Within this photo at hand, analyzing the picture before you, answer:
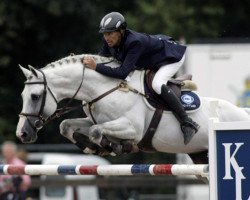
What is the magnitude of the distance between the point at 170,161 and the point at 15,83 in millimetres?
4284

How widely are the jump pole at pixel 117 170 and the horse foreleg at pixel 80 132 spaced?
0.69 metres

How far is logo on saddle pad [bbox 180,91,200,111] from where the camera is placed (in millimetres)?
11484

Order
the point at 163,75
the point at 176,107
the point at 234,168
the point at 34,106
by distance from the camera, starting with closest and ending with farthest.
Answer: the point at 234,168
the point at 34,106
the point at 176,107
the point at 163,75

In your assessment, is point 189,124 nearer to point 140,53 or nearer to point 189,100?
point 189,100

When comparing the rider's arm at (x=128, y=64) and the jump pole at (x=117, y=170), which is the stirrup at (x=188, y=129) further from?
the jump pole at (x=117, y=170)

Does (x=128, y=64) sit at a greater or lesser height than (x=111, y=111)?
greater

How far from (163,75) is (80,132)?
96 centimetres

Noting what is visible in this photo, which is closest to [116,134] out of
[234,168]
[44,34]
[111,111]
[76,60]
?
[111,111]

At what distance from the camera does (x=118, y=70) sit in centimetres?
1125

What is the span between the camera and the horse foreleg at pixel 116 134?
36.1 feet

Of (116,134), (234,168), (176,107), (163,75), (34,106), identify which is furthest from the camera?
(163,75)

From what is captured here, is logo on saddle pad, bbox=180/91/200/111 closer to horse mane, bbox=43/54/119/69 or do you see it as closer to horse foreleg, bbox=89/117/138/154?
horse foreleg, bbox=89/117/138/154

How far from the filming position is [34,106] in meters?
11.2

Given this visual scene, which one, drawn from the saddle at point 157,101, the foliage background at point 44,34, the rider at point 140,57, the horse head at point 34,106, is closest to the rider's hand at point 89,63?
the rider at point 140,57
